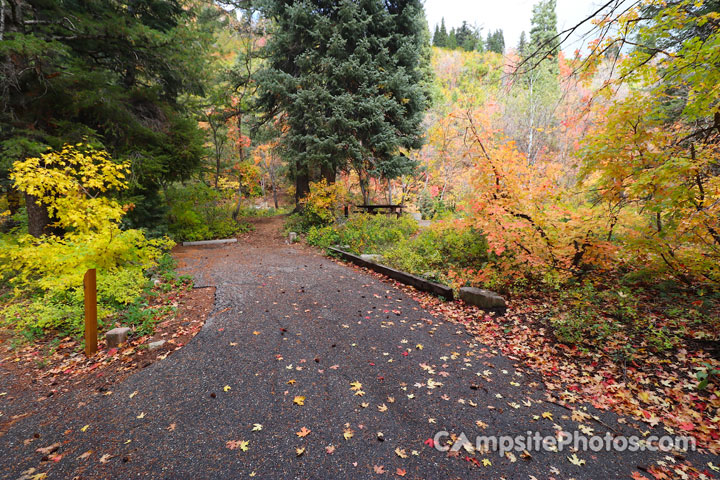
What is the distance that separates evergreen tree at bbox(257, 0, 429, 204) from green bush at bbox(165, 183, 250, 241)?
13.0ft

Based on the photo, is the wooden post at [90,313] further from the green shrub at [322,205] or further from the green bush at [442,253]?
the green shrub at [322,205]

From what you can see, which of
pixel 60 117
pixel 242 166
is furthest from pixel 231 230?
pixel 60 117

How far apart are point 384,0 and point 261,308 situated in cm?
1342

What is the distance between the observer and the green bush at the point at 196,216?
1132 centimetres

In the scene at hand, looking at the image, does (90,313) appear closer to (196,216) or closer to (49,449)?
(49,449)

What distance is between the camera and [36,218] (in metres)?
6.65

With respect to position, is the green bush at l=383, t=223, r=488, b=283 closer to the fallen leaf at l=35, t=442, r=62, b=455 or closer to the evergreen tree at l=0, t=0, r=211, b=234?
the fallen leaf at l=35, t=442, r=62, b=455

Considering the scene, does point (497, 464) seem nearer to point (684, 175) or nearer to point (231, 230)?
point (684, 175)

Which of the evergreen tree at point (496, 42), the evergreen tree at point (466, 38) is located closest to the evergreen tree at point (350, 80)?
the evergreen tree at point (466, 38)

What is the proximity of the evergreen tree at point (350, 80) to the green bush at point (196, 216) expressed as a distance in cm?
396

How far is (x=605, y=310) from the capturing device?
4.21 metres

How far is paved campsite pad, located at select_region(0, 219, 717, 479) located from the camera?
223 cm

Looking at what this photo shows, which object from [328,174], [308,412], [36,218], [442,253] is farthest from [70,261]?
[328,174]

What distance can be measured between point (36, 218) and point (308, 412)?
8257 mm
